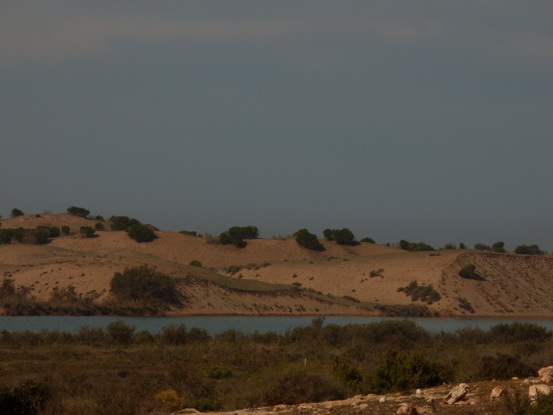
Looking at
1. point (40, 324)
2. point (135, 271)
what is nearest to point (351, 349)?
point (40, 324)

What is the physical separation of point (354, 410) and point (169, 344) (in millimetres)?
22235

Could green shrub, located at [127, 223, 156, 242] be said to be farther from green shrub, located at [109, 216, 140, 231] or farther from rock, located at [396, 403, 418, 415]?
rock, located at [396, 403, 418, 415]

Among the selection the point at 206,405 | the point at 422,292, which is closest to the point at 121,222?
the point at 422,292

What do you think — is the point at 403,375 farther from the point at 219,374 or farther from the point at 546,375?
the point at 219,374

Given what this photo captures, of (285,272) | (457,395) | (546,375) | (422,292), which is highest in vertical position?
(546,375)

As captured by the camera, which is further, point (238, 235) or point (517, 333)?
point (238, 235)

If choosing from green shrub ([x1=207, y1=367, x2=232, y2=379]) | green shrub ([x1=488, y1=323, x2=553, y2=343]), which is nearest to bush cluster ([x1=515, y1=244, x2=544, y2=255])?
green shrub ([x1=488, y1=323, x2=553, y2=343])

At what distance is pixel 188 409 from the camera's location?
17828mm

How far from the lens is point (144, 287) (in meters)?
67.9

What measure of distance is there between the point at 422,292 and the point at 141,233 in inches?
1491

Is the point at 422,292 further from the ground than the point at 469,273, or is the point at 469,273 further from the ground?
the point at 469,273

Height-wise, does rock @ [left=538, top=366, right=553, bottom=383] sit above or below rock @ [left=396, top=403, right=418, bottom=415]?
above

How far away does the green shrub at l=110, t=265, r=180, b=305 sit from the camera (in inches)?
2653

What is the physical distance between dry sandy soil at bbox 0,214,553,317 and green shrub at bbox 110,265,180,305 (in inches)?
57.1
